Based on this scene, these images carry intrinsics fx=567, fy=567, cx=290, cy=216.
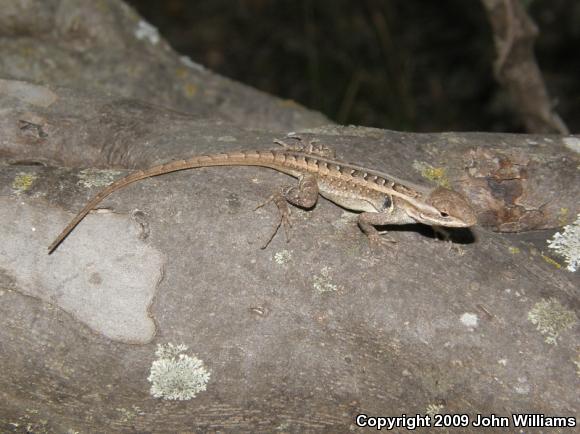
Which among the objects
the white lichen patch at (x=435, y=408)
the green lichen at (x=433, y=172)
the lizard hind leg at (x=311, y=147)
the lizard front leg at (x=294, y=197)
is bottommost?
the white lichen patch at (x=435, y=408)

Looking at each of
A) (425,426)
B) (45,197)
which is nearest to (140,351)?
(45,197)

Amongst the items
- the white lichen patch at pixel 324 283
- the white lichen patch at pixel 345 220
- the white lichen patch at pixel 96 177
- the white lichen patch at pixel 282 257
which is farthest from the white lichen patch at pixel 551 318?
the white lichen patch at pixel 96 177

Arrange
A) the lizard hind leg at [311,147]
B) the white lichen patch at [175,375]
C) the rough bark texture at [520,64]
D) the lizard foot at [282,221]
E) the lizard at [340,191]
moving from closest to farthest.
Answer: the white lichen patch at [175,375], the lizard foot at [282,221], the lizard at [340,191], the lizard hind leg at [311,147], the rough bark texture at [520,64]

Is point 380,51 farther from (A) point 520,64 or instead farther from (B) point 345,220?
(B) point 345,220

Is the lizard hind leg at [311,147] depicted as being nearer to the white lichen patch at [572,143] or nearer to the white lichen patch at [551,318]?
the white lichen patch at [572,143]

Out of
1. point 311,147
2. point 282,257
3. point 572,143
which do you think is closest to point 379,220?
point 311,147

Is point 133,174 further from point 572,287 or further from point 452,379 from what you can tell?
point 572,287
